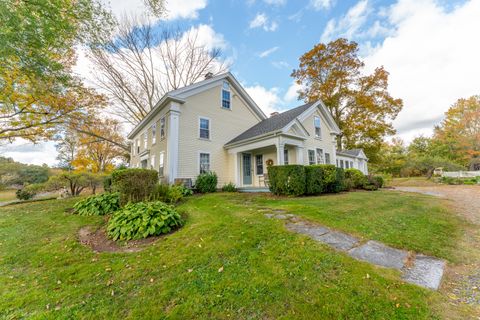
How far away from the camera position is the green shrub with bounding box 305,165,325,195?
8992mm

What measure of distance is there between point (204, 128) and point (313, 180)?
7.14m

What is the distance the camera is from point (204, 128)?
12.1 meters

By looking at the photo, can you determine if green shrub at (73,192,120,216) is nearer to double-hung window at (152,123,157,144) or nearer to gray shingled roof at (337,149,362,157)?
double-hung window at (152,123,157,144)

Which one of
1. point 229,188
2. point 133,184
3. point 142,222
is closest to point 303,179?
point 229,188

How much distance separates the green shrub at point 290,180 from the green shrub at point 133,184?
5.46 metres

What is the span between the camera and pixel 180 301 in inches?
83.7

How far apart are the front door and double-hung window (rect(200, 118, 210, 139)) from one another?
9.11 ft

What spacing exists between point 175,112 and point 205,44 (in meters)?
10.8

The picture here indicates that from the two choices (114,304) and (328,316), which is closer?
(328,316)

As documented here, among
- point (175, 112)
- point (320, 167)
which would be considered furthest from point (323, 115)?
point (175, 112)

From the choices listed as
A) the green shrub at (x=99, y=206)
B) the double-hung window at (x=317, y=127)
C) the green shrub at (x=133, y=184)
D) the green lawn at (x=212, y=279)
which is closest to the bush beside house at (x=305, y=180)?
the green lawn at (x=212, y=279)

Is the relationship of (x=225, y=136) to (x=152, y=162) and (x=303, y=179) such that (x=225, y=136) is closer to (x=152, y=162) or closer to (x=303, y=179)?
(x=152, y=162)

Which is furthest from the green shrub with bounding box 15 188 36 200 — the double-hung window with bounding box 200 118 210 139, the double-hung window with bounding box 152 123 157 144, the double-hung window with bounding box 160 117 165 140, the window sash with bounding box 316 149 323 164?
the window sash with bounding box 316 149 323 164

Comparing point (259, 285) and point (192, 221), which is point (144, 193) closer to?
point (192, 221)
